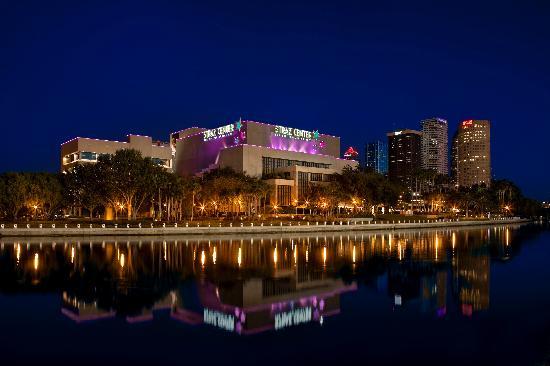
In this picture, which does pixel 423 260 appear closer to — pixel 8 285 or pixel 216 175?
pixel 8 285

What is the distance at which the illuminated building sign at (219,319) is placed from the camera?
20.1 meters

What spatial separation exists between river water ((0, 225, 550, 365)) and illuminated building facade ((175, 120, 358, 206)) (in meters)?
85.7

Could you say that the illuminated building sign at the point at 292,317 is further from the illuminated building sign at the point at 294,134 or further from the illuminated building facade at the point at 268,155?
the illuminated building sign at the point at 294,134

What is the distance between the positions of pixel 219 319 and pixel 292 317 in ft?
10.6

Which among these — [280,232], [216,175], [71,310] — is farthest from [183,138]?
[71,310]

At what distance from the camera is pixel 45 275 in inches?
1282

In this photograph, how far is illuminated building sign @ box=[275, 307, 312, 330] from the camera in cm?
2047

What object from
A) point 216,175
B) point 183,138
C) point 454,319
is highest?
point 183,138

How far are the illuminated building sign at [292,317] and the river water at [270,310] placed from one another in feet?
0.16

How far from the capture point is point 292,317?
21609mm

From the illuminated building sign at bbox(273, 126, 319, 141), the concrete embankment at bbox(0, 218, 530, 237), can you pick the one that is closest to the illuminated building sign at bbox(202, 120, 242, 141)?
the illuminated building sign at bbox(273, 126, 319, 141)

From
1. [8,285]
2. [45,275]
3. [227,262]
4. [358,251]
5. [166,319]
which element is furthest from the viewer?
[358,251]

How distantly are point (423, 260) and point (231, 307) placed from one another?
972 inches

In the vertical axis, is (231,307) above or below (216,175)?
below
